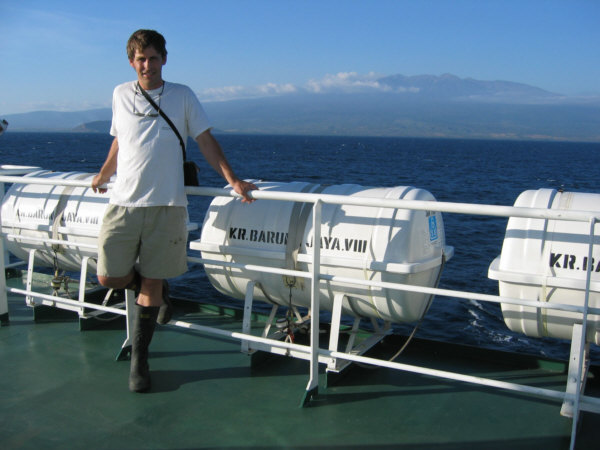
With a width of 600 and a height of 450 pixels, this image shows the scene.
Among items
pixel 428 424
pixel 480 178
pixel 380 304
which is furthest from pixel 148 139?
pixel 480 178

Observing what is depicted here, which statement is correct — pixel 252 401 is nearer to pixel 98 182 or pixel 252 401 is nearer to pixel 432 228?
pixel 432 228

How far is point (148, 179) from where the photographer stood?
3.28m

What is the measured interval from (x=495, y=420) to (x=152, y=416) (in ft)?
6.35

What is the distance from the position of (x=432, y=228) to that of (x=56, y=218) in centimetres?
328

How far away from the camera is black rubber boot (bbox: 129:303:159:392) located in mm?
3512

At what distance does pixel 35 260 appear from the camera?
555 centimetres

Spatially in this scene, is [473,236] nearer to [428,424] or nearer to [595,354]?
[595,354]

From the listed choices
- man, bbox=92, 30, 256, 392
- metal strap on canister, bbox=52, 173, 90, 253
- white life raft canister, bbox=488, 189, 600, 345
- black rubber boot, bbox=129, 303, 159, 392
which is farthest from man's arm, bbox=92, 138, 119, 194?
white life raft canister, bbox=488, 189, 600, 345

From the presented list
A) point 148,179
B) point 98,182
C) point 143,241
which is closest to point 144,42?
point 148,179

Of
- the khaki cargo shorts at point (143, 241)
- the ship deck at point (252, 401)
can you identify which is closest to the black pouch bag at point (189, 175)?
the khaki cargo shorts at point (143, 241)

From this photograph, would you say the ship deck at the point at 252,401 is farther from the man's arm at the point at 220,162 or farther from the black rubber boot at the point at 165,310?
the man's arm at the point at 220,162

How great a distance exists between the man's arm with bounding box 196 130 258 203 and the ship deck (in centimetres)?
126

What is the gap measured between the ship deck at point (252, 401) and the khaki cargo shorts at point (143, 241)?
78cm

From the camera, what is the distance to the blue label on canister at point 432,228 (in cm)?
383
